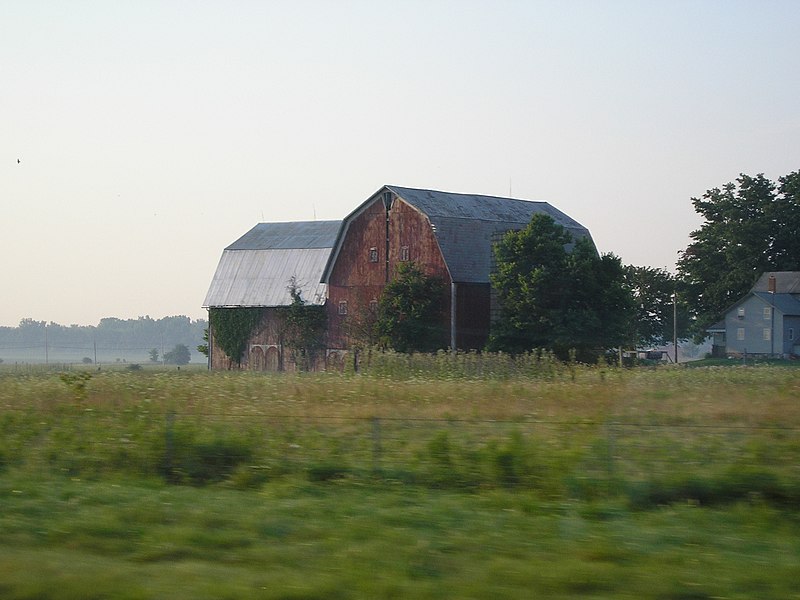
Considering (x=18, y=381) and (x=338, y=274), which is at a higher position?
(x=338, y=274)

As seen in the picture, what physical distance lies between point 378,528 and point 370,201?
43057 millimetres

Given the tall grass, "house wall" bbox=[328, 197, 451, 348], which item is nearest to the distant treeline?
"house wall" bbox=[328, 197, 451, 348]

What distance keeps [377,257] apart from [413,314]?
15.4 feet

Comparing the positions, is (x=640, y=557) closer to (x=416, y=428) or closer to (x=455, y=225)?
(x=416, y=428)

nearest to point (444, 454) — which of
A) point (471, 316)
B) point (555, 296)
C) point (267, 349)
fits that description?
point (555, 296)

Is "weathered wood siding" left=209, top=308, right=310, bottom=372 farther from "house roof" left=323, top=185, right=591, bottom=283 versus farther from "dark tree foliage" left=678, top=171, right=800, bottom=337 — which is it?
"dark tree foliage" left=678, top=171, right=800, bottom=337

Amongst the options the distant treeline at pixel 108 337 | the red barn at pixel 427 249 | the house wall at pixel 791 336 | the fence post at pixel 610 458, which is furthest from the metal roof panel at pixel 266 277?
the distant treeline at pixel 108 337

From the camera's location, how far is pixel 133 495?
39.3 ft

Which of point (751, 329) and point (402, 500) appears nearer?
point (402, 500)

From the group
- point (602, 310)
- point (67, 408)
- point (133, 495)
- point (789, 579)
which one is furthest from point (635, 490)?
point (602, 310)

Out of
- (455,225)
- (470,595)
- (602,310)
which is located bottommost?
(470,595)

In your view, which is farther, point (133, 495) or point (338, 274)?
point (338, 274)

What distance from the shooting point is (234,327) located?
58.2 m

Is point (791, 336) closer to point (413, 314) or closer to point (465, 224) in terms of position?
point (465, 224)
